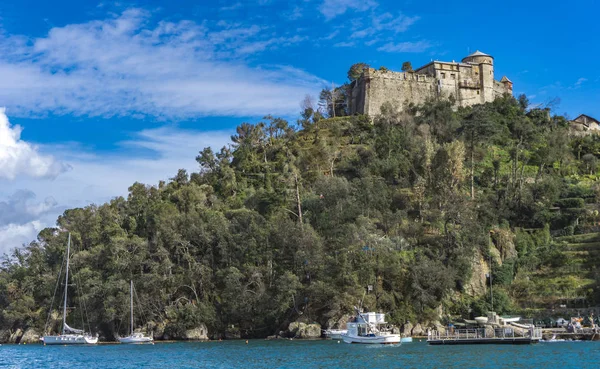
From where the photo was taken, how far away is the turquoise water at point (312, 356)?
41219 millimetres

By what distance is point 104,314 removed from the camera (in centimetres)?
7112

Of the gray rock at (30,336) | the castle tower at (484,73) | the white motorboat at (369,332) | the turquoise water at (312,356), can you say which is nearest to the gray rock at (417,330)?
the white motorboat at (369,332)

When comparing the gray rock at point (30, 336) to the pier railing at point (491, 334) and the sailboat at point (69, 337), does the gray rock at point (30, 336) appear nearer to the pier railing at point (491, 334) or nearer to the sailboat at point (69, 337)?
the sailboat at point (69, 337)

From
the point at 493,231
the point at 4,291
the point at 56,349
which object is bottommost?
the point at 56,349

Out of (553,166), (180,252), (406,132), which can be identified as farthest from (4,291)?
(553,166)

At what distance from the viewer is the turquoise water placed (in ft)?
135

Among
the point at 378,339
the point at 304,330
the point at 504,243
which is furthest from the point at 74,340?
the point at 504,243

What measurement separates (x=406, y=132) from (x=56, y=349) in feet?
173

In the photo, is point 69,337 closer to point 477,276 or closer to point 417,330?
point 417,330

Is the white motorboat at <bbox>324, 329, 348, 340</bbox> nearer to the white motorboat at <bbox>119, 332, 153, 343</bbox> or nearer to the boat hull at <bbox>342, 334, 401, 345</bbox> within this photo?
the boat hull at <bbox>342, 334, 401, 345</bbox>

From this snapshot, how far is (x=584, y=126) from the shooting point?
11250cm

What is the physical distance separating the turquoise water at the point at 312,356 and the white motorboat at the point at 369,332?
1399mm

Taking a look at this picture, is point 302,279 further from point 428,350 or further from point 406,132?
point 406,132

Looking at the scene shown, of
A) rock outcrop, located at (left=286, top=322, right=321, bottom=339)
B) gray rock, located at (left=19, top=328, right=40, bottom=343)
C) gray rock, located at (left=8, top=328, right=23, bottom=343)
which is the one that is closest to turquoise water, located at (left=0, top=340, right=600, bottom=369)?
rock outcrop, located at (left=286, top=322, right=321, bottom=339)
